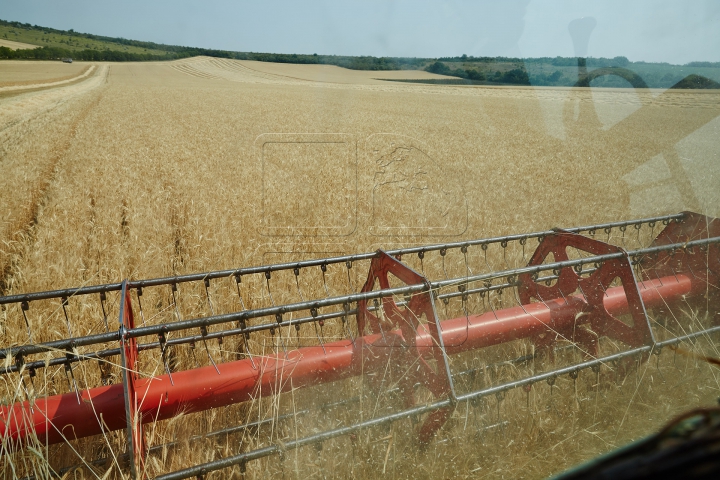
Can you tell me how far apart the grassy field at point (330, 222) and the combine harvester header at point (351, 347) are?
0.27 ft

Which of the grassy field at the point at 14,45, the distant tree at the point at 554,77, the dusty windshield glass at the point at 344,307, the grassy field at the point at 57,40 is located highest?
the grassy field at the point at 57,40

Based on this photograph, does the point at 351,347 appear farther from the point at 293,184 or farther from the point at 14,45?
the point at 14,45

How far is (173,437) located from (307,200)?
4077 millimetres

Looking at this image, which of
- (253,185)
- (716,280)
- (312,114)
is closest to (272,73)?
(312,114)

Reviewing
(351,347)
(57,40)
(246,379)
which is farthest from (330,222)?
(57,40)

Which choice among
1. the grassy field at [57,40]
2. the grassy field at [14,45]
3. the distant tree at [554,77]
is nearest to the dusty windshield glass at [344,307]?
the distant tree at [554,77]

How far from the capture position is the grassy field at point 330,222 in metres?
2.30

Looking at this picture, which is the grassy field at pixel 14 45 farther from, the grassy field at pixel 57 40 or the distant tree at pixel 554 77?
the distant tree at pixel 554 77

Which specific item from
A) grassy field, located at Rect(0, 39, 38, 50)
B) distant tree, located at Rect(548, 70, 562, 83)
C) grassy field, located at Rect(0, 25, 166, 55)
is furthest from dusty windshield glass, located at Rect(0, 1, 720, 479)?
grassy field, located at Rect(0, 25, 166, 55)

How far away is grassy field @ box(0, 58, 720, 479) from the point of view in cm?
230

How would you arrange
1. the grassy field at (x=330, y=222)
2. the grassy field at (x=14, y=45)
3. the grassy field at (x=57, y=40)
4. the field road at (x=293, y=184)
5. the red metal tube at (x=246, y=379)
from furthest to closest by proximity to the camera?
the grassy field at (x=57, y=40) → the grassy field at (x=14, y=45) → the field road at (x=293, y=184) → the grassy field at (x=330, y=222) → the red metal tube at (x=246, y=379)

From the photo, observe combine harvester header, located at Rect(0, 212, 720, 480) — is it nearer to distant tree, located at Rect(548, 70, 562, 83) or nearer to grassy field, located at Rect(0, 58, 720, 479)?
grassy field, located at Rect(0, 58, 720, 479)

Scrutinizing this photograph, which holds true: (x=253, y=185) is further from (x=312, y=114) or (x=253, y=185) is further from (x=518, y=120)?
(x=518, y=120)

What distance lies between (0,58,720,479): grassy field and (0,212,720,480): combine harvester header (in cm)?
8
